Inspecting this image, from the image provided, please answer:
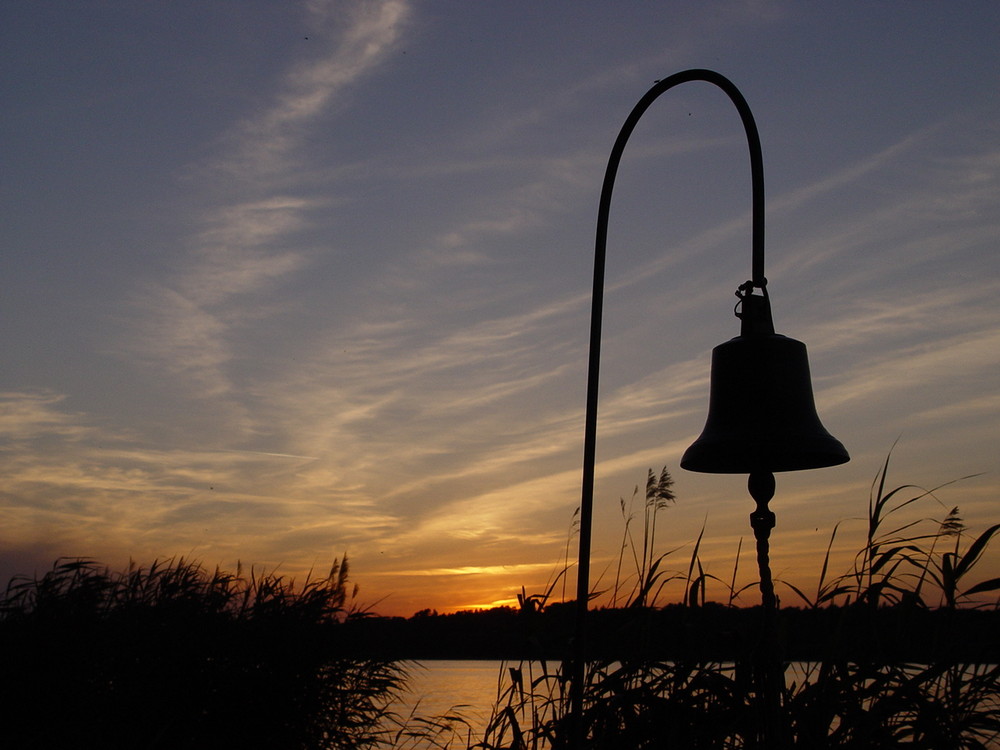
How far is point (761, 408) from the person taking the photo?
12.3 ft

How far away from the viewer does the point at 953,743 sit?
3.68 metres

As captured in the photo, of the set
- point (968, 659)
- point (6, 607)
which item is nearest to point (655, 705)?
point (968, 659)

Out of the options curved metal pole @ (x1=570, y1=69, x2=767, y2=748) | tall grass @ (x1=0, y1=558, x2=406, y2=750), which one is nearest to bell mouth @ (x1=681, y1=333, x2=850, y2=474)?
curved metal pole @ (x1=570, y1=69, x2=767, y2=748)

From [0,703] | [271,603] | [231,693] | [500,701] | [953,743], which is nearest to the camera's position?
[953,743]

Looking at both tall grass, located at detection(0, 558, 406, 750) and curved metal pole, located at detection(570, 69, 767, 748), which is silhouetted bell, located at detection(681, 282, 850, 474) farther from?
tall grass, located at detection(0, 558, 406, 750)

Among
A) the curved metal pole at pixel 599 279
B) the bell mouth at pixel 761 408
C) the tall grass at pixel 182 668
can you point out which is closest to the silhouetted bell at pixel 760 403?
the bell mouth at pixel 761 408

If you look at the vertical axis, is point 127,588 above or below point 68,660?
above

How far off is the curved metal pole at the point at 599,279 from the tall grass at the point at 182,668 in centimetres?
636

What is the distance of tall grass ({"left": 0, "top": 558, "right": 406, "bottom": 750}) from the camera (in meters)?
8.62

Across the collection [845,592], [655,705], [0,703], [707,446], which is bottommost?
[0,703]

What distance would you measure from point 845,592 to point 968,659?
54 centimetres

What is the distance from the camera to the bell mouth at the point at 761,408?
12.2 ft

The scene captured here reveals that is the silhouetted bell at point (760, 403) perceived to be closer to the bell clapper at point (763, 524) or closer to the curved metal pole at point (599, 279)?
the bell clapper at point (763, 524)

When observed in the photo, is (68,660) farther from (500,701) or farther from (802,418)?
(802,418)
